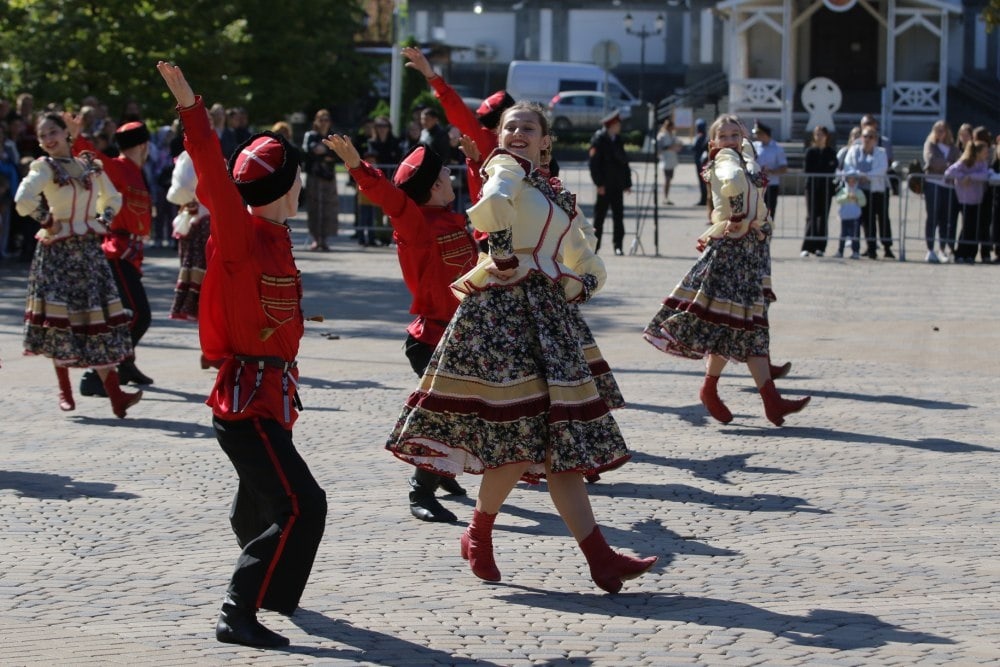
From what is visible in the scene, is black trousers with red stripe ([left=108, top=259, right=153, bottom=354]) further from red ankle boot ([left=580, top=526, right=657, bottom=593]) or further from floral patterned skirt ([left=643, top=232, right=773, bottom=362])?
red ankle boot ([left=580, top=526, right=657, bottom=593])

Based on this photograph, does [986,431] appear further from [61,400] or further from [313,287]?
[313,287]

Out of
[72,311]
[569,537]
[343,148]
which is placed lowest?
[569,537]

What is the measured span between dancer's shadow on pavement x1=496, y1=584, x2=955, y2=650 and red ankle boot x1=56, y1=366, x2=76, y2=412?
5.04 metres

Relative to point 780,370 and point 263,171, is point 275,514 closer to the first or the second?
point 263,171

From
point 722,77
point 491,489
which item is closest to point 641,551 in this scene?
point 491,489

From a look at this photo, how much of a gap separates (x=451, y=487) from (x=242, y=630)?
269 cm

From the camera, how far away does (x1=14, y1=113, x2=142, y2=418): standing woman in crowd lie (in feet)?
34.2

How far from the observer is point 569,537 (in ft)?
24.1

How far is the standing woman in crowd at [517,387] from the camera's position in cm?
631

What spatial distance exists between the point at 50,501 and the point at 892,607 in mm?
4040

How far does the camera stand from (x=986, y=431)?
9.91 meters

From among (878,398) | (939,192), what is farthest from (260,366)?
(939,192)

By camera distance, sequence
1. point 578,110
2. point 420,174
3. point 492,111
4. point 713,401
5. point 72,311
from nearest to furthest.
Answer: point 420,174
point 492,111
point 713,401
point 72,311
point 578,110

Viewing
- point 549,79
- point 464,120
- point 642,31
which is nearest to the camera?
point 464,120
